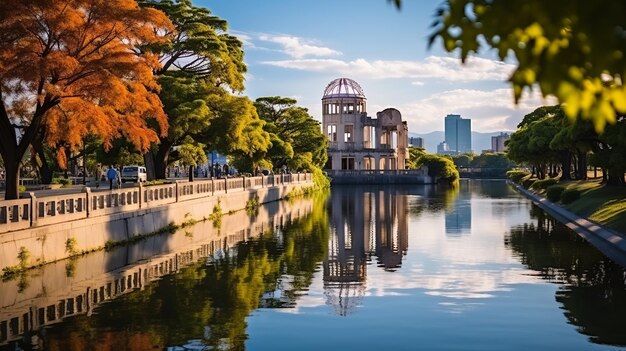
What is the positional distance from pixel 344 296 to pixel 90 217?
41.9 ft

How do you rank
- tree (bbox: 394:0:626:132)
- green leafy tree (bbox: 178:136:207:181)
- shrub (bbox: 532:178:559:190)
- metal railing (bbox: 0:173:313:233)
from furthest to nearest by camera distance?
shrub (bbox: 532:178:559:190)
green leafy tree (bbox: 178:136:207:181)
metal railing (bbox: 0:173:313:233)
tree (bbox: 394:0:626:132)

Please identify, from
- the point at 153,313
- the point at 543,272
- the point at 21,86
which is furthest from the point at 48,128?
the point at 543,272

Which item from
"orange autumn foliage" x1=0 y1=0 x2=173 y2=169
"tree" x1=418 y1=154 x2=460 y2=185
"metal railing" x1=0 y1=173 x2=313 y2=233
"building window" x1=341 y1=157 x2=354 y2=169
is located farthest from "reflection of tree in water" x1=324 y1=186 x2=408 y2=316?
"building window" x1=341 y1=157 x2=354 y2=169

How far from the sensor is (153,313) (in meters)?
18.0

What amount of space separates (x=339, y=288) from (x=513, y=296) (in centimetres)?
511

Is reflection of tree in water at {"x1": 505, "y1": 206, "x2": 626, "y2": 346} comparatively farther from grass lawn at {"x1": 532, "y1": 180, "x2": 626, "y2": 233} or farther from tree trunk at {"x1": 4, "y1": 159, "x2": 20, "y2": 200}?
A: tree trunk at {"x1": 4, "y1": 159, "x2": 20, "y2": 200}

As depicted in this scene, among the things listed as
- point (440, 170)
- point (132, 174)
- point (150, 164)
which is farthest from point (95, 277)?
point (440, 170)

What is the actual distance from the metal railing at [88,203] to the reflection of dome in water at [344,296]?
33.2 ft

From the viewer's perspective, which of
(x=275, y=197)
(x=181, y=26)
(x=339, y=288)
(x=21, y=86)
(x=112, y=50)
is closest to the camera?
(x=339, y=288)

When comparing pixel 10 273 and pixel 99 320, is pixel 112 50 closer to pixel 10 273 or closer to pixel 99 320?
pixel 10 273

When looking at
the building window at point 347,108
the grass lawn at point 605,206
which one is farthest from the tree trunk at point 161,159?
the building window at point 347,108

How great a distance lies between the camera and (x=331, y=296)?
808 inches

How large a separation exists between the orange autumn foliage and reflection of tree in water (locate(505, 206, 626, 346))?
61.1ft

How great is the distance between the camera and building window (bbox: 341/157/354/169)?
141000 millimetres
